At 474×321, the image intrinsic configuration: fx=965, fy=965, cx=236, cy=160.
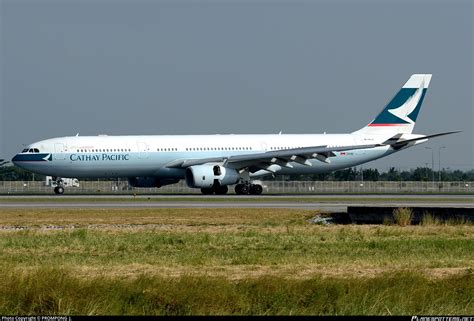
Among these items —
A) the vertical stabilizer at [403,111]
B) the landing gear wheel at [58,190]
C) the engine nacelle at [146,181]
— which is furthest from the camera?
the vertical stabilizer at [403,111]

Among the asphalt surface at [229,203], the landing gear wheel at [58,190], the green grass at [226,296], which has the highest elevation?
the landing gear wheel at [58,190]

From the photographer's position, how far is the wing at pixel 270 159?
211 ft

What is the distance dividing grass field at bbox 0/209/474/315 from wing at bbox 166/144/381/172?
26393 mm

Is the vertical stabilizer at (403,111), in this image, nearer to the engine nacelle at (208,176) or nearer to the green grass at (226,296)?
the engine nacelle at (208,176)

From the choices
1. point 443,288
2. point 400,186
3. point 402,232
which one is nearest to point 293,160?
point 400,186

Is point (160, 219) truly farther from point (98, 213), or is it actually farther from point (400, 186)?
point (400, 186)

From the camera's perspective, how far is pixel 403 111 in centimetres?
7425

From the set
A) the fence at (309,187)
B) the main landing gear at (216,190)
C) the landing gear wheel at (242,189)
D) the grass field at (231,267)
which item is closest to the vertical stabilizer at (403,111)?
the fence at (309,187)

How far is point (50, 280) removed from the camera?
16.0 m

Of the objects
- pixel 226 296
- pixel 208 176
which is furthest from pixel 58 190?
pixel 226 296

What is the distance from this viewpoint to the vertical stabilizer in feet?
240

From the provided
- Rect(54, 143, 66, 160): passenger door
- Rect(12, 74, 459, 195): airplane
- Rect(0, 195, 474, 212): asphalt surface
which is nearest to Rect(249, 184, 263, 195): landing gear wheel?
Rect(12, 74, 459, 195): airplane

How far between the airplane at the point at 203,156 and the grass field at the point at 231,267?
87.8 feet

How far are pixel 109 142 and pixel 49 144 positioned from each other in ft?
13.8
